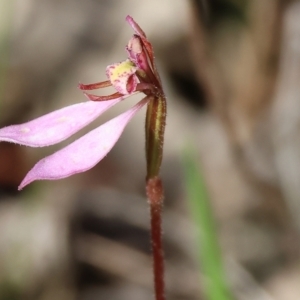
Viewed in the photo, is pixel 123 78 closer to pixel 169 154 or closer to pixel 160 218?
pixel 160 218

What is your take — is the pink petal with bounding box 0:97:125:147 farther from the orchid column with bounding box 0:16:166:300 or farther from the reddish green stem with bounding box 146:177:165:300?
the reddish green stem with bounding box 146:177:165:300

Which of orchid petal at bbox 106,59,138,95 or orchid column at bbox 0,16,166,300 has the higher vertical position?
orchid petal at bbox 106,59,138,95

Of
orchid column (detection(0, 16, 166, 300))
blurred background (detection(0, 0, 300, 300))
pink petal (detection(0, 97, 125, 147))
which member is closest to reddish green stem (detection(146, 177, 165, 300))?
orchid column (detection(0, 16, 166, 300))

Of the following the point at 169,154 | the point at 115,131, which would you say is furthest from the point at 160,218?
the point at 169,154

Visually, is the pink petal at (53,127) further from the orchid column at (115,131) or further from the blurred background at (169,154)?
the blurred background at (169,154)

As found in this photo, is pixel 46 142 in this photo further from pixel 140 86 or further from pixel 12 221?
pixel 12 221

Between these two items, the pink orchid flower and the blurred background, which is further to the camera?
the blurred background

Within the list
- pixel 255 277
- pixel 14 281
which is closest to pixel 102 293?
pixel 14 281

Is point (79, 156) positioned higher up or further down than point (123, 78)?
further down
